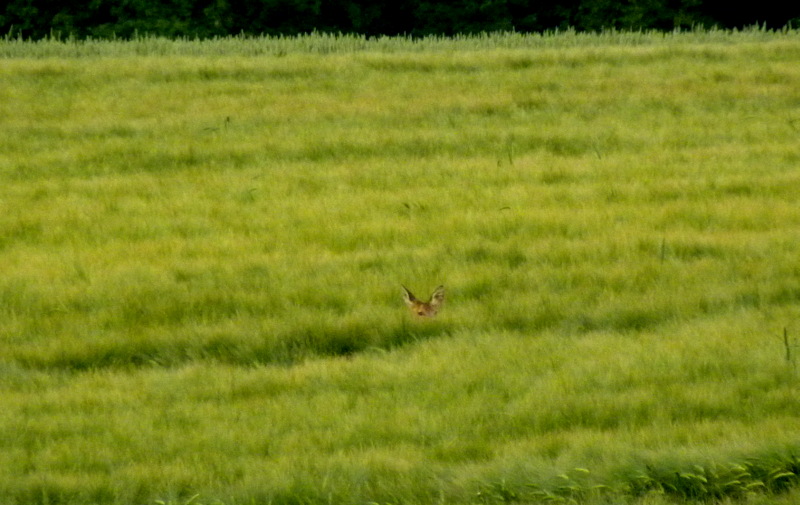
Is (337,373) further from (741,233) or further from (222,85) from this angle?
(222,85)

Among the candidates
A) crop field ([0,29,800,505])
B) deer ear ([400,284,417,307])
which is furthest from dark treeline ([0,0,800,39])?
deer ear ([400,284,417,307])

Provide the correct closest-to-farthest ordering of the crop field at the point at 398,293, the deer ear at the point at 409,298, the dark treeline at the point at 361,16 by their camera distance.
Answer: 1. the crop field at the point at 398,293
2. the deer ear at the point at 409,298
3. the dark treeline at the point at 361,16

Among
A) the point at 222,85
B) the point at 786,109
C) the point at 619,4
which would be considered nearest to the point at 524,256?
the point at 786,109

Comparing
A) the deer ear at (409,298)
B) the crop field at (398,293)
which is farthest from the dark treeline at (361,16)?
the deer ear at (409,298)

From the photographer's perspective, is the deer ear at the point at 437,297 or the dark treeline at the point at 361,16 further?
the dark treeline at the point at 361,16

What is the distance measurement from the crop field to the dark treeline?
18.7 metres

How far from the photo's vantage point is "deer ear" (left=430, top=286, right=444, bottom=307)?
28.5 feet

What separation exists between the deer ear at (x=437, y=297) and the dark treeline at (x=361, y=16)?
28.0 metres

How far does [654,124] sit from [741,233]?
540 centimetres

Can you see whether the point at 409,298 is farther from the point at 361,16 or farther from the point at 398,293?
the point at 361,16

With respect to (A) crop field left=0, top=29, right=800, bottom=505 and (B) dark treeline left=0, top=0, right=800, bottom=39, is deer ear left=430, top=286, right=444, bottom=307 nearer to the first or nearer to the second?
(A) crop field left=0, top=29, right=800, bottom=505

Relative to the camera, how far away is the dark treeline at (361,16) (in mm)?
36500

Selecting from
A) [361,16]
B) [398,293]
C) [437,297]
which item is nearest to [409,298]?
[437,297]

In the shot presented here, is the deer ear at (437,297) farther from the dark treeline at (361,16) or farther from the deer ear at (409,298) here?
the dark treeline at (361,16)
